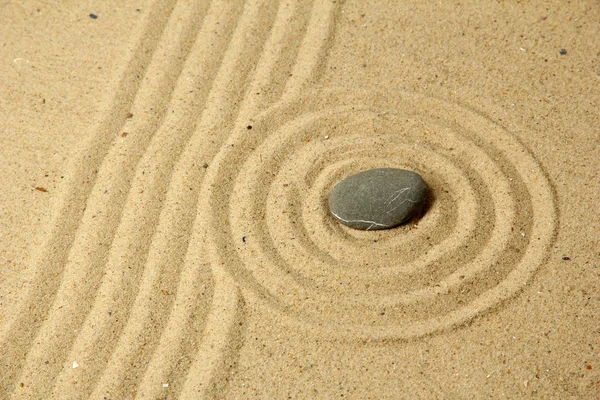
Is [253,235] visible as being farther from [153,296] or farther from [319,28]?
[319,28]

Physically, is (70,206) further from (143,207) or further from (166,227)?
(166,227)

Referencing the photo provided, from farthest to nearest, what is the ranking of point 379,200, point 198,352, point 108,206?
point 108,206
point 379,200
point 198,352

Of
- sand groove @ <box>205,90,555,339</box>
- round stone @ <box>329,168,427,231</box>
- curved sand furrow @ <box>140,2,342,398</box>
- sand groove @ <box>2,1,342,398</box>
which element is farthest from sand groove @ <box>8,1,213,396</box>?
round stone @ <box>329,168,427,231</box>

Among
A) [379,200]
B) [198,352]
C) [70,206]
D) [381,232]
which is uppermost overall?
[379,200]

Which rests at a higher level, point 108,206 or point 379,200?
point 379,200

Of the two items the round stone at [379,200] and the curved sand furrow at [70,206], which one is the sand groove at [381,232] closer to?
the round stone at [379,200]

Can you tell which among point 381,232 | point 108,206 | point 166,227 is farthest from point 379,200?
point 108,206

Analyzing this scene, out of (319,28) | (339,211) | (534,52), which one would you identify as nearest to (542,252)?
(339,211)
